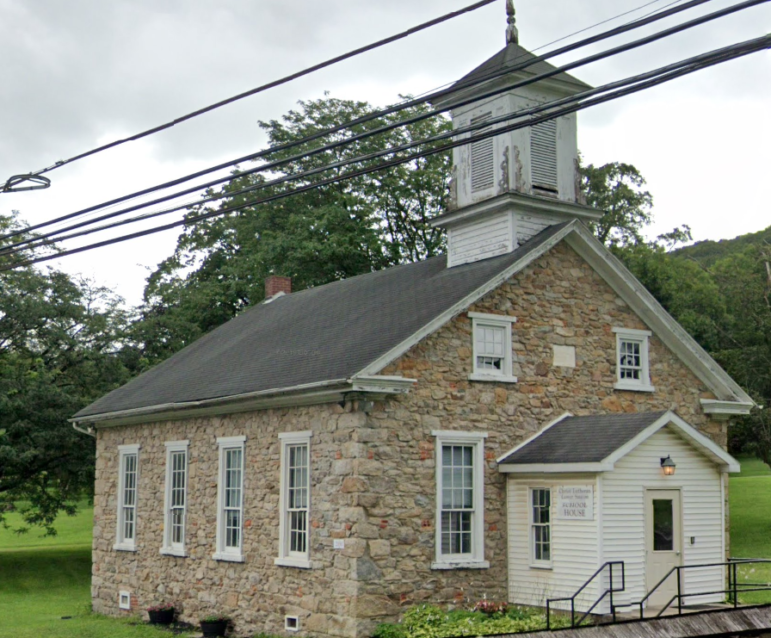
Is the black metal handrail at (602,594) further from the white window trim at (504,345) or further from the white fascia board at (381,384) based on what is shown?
the white fascia board at (381,384)

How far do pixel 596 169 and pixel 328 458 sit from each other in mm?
29478

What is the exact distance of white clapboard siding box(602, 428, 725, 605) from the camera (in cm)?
1540

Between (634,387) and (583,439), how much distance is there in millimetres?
2983

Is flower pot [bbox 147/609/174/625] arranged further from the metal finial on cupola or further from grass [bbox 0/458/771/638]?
the metal finial on cupola

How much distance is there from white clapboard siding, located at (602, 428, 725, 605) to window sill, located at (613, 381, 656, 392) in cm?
227

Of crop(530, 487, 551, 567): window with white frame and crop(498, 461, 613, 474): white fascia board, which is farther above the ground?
crop(498, 461, 613, 474): white fascia board

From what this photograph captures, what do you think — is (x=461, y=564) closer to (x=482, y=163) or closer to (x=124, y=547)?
(x=482, y=163)

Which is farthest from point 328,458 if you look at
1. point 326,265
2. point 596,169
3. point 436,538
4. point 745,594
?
point 596,169

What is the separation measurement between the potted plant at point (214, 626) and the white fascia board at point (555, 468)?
5634 mm

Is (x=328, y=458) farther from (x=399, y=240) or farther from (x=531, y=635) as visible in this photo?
(x=399, y=240)

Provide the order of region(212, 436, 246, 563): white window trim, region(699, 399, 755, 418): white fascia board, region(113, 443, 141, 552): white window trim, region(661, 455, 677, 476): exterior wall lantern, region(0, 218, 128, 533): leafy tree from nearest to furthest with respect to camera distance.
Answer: region(661, 455, 677, 476): exterior wall lantern
region(212, 436, 246, 563): white window trim
region(699, 399, 755, 418): white fascia board
region(113, 443, 141, 552): white window trim
region(0, 218, 128, 533): leafy tree

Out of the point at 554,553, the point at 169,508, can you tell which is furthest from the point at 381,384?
the point at 169,508

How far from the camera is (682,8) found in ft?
28.3

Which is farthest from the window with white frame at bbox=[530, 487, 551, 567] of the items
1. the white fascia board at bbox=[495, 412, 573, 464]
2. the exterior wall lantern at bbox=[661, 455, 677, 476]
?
the exterior wall lantern at bbox=[661, 455, 677, 476]
